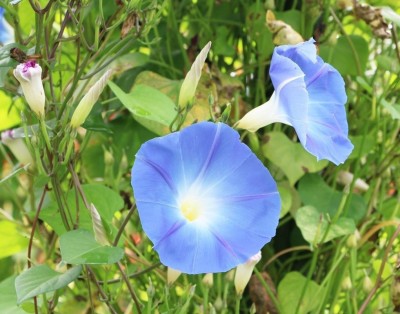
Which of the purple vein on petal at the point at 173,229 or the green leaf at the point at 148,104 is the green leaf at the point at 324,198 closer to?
the green leaf at the point at 148,104

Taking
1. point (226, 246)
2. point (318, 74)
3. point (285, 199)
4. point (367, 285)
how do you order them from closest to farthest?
point (226, 246) < point (318, 74) < point (367, 285) < point (285, 199)

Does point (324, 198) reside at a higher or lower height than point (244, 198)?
lower

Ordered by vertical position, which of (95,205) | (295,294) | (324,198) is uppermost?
(95,205)

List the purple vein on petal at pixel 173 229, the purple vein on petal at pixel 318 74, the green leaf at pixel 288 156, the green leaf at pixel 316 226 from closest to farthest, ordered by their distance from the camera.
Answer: the purple vein on petal at pixel 173 229
the purple vein on petal at pixel 318 74
the green leaf at pixel 316 226
the green leaf at pixel 288 156

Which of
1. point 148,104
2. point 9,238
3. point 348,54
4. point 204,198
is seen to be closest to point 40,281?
point 204,198

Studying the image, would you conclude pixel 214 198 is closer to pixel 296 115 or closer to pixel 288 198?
pixel 296 115

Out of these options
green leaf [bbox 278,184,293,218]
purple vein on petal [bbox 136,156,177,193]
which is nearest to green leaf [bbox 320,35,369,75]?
green leaf [bbox 278,184,293,218]

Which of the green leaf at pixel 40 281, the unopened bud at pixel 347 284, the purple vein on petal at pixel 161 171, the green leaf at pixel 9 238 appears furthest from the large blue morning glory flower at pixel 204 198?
the green leaf at pixel 9 238

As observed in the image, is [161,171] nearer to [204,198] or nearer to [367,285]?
[204,198]
